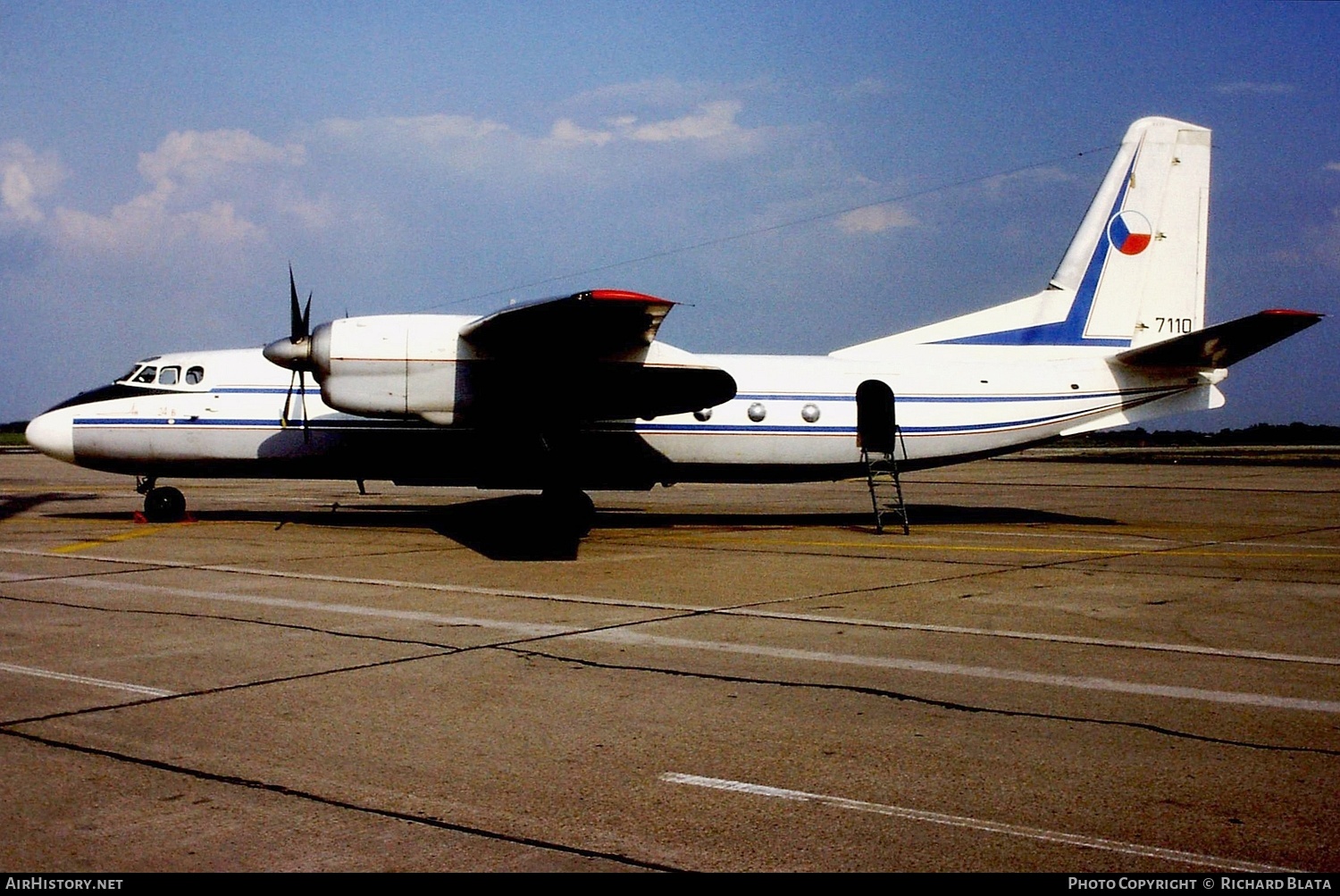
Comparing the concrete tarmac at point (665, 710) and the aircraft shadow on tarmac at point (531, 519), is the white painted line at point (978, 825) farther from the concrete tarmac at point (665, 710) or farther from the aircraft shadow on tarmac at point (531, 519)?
the aircraft shadow on tarmac at point (531, 519)

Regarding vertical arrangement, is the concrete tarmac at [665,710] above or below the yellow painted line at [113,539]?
below

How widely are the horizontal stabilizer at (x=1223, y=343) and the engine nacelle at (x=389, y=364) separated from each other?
11.8 metres

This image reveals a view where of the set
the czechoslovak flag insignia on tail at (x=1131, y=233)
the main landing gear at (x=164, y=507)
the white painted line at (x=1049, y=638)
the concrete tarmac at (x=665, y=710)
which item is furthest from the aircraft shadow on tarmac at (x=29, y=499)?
the czechoslovak flag insignia on tail at (x=1131, y=233)

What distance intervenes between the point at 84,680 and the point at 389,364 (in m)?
9.67

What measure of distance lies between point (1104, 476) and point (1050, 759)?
119 ft

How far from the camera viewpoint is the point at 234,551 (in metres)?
15.1

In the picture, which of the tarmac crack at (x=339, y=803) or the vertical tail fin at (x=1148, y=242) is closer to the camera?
the tarmac crack at (x=339, y=803)

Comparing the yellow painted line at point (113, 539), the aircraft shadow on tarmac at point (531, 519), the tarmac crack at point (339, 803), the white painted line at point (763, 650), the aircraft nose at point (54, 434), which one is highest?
the aircraft nose at point (54, 434)

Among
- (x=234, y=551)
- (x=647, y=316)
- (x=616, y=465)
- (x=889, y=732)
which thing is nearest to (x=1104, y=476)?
(x=616, y=465)

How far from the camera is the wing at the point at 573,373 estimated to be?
16094 millimetres

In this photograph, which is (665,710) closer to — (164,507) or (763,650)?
(763,650)

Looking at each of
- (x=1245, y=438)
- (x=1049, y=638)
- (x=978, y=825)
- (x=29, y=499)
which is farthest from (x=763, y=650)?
(x=1245, y=438)

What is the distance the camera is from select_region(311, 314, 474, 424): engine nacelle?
1672 cm
